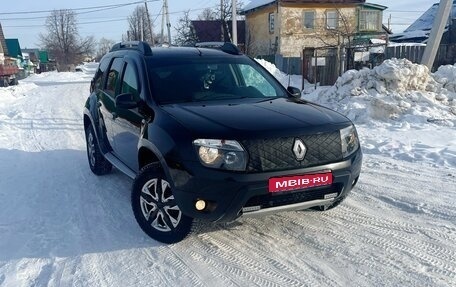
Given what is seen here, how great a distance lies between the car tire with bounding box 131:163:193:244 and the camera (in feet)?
12.5

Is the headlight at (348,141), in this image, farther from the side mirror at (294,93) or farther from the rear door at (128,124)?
the rear door at (128,124)

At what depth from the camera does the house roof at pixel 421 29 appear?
37.1 meters

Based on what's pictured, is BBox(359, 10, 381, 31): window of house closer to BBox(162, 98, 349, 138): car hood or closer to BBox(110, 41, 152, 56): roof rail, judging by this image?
BBox(110, 41, 152, 56): roof rail

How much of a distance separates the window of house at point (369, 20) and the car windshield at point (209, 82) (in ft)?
121

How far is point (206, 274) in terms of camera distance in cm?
336

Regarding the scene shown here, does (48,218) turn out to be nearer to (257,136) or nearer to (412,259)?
(257,136)

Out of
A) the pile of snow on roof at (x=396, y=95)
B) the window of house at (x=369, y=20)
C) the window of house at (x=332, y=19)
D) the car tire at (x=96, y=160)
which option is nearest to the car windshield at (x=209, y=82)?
the car tire at (x=96, y=160)

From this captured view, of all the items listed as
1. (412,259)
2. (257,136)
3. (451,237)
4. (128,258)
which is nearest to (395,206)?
(451,237)

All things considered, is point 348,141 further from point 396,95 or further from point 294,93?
point 396,95

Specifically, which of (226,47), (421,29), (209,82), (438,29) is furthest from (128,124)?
(421,29)

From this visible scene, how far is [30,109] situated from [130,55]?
11605mm

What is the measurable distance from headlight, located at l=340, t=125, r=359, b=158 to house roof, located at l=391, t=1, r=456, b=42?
115ft

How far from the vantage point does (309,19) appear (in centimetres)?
3659

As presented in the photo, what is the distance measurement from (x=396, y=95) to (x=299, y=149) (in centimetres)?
787
